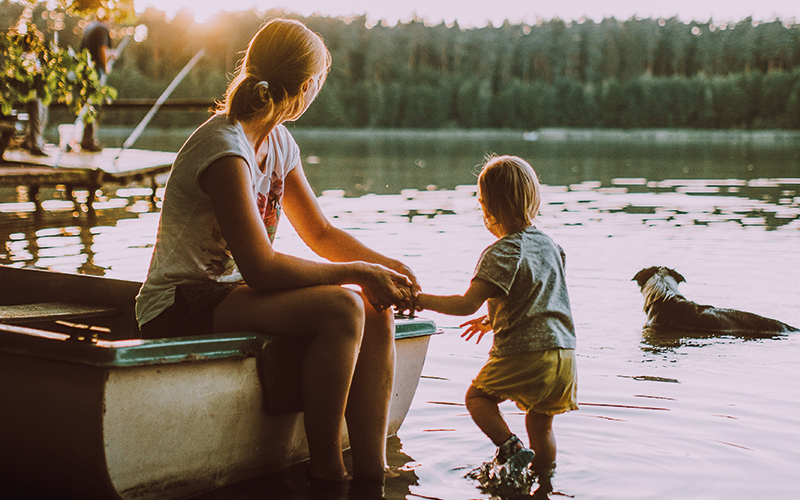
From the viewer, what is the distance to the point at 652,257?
27.5 ft

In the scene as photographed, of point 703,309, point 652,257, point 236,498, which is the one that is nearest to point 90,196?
point 652,257

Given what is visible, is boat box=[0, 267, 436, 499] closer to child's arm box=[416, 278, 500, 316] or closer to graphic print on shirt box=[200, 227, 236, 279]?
graphic print on shirt box=[200, 227, 236, 279]

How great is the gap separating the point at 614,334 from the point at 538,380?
2.62 meters

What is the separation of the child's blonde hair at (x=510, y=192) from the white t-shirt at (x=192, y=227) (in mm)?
778

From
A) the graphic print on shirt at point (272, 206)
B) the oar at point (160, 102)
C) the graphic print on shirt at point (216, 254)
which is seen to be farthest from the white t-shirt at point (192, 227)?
the oar at point (160, 102)

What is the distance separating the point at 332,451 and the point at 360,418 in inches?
5.4

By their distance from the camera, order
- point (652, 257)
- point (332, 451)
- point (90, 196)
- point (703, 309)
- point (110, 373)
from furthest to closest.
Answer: point (90, 196) → point (652, 257) → point (703, 309) → point (332, 451) → point (110, 373)

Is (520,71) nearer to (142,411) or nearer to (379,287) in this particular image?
(379,287)

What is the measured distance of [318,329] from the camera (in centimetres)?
260

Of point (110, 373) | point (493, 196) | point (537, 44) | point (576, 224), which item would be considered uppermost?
point (537, 44)

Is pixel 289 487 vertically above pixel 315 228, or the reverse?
pixel 315 228

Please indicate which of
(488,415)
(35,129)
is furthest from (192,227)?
(35,129)

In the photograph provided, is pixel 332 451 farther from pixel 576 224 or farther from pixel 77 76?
pixel 576 224

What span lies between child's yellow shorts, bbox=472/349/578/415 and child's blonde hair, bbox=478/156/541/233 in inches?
17.6
